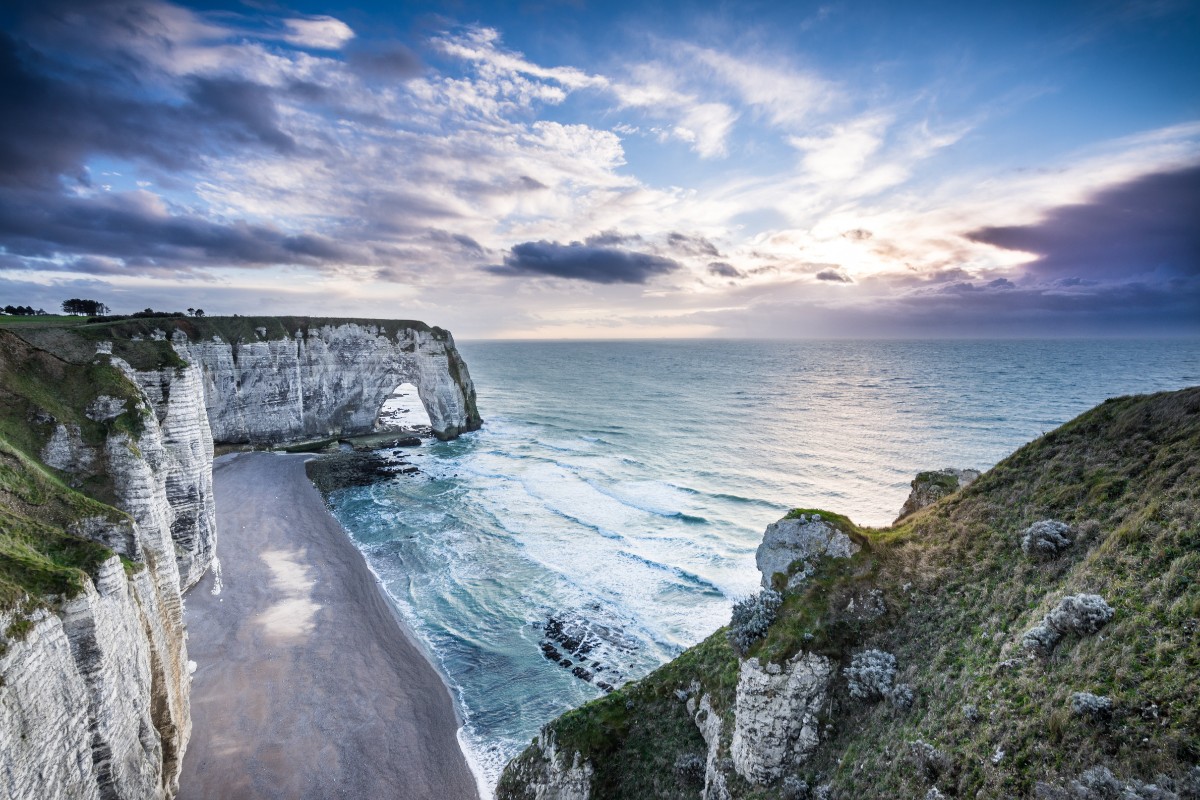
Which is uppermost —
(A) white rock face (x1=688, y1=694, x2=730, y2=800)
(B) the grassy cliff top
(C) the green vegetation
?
(B) the grassy cliff top

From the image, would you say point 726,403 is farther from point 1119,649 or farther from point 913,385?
point 1119,649

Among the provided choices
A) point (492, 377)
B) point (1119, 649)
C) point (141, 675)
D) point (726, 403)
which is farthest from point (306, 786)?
point (492, 377)

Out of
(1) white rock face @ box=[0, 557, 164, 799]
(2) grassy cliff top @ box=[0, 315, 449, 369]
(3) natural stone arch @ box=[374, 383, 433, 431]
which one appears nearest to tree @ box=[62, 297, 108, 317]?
(2) grassy cliff top @ box=[0, 315, 449, 369]

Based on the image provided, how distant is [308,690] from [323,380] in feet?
160

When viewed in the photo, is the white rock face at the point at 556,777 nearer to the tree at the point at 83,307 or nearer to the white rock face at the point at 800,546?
the white rock face at the point at 800,546

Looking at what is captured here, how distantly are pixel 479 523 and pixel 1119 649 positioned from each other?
38.4m

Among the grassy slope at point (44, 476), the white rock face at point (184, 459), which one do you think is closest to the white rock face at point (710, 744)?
the grassy slope at point (44, 476)

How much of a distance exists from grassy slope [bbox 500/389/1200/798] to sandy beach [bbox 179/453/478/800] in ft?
22.0

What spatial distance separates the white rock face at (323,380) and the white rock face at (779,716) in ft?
194

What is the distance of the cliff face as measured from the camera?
407 inches

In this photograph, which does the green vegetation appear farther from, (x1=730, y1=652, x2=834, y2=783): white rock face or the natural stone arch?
the natural stone arch

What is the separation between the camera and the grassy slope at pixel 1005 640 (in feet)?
27.6

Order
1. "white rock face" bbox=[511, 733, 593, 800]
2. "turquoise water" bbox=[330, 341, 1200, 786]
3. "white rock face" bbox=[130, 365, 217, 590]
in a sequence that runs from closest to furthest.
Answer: "white rock face" bbox=[511, 733, 593, 800], "white rock face" bbox=[130, 365, 217, 590], "turquoise water" bbox=[330, 341, 1200, 786]

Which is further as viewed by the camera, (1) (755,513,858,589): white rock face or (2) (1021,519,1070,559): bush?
(1) (755,513,858,589): white rock face
